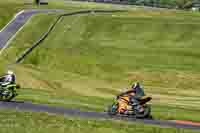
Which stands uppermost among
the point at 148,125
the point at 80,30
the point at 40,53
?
the point at 80,30

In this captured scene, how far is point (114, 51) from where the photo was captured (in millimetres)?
64438

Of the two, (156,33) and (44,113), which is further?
(156,33)

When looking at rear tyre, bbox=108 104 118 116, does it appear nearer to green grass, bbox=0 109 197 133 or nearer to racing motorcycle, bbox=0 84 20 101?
green grass, bbox=0 109 197 133

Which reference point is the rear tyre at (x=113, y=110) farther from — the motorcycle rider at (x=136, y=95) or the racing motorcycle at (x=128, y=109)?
the motorcycle rider at (x=136, y=95)

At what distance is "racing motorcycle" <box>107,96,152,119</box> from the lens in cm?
2716

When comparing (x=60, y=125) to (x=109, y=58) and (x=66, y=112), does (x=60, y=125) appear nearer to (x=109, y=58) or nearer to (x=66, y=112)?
(x=66, y=112)

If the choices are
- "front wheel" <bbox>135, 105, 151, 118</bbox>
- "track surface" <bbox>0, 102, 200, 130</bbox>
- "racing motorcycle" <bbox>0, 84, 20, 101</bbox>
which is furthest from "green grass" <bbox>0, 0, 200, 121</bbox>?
"front wheel" <bbox>135, 105, 151, 118</bbox>

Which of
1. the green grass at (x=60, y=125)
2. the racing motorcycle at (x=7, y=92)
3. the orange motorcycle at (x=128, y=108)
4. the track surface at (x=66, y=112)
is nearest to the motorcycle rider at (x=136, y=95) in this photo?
the orange motorcycle at (x=128, y=108)

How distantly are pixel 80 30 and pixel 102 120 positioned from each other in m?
48.7

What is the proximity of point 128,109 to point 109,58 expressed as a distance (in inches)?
1352

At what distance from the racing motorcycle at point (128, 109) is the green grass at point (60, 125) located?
2520 millimetres

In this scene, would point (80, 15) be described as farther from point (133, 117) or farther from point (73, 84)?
point (133, 117)

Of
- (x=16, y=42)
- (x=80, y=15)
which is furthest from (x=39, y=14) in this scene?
(x=16, y=42)

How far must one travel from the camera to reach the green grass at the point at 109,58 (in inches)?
1815
